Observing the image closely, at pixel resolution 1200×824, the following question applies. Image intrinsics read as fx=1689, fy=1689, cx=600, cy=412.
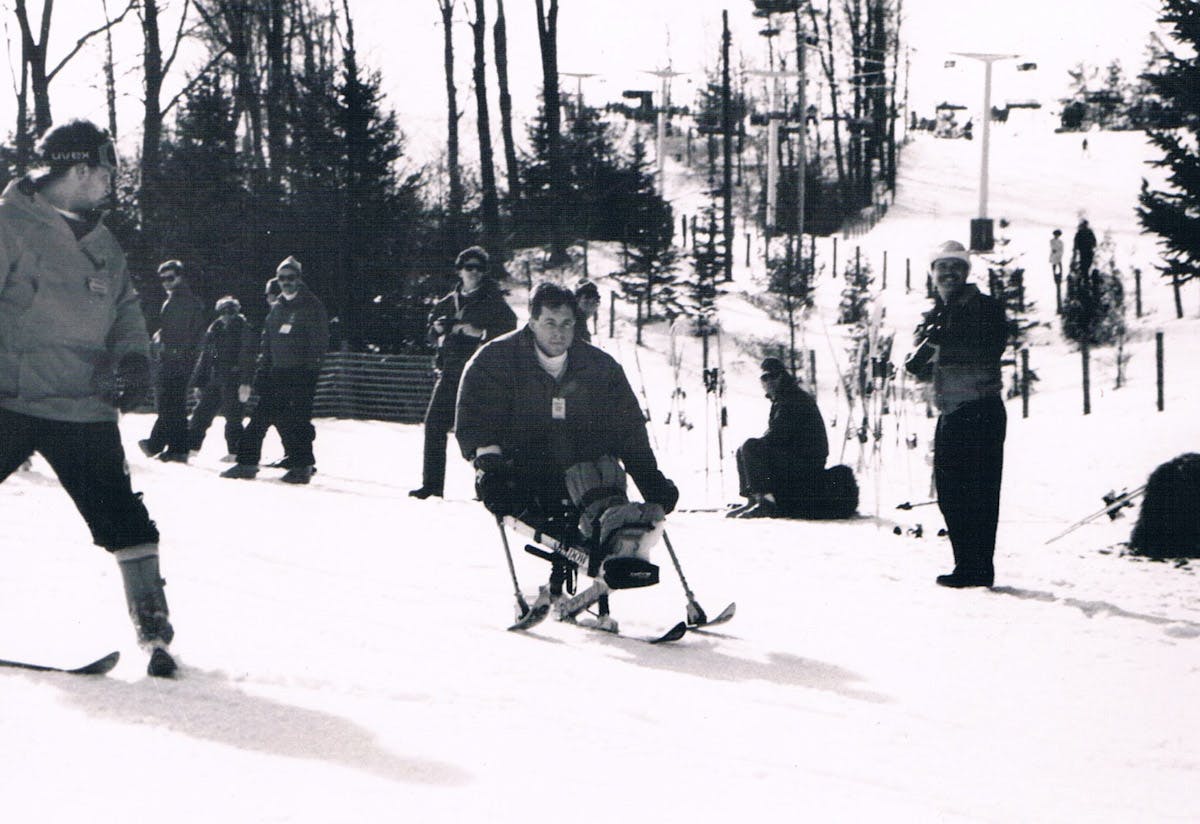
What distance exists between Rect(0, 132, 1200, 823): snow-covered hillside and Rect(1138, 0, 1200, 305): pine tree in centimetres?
874

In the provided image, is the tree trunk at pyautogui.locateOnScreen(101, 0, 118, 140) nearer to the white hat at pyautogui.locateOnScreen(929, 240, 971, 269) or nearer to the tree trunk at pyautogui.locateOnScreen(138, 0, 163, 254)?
the tree trunk at pyautogui.locateOnScreen(138, 0, 163, 254)

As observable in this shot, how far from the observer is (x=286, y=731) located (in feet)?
14.7

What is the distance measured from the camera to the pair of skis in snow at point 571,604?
21.0 feet

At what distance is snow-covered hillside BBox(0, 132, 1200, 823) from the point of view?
159 inches

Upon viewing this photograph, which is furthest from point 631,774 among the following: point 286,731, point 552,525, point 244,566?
point 244,566

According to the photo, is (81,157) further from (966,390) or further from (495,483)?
(966,390)

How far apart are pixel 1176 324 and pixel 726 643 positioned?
1143 inches

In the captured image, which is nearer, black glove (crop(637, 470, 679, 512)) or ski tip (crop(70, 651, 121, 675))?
ski tip (crop(70, 651, 121, 675))

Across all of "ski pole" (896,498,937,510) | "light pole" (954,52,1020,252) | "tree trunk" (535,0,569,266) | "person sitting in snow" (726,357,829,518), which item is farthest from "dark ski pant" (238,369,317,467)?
"light pole" (954,52,1020,252)

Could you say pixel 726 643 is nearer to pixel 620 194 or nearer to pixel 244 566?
pixel 244 566

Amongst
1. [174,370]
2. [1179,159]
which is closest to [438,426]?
[174,370]

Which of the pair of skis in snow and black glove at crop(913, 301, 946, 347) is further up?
black glove at crop(913, 301, 946, 347)

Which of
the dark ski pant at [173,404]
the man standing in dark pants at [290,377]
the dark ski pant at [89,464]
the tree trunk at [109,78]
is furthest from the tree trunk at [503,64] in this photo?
the dark ski pant at [89,464]

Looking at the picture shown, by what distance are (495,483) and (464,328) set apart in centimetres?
512
